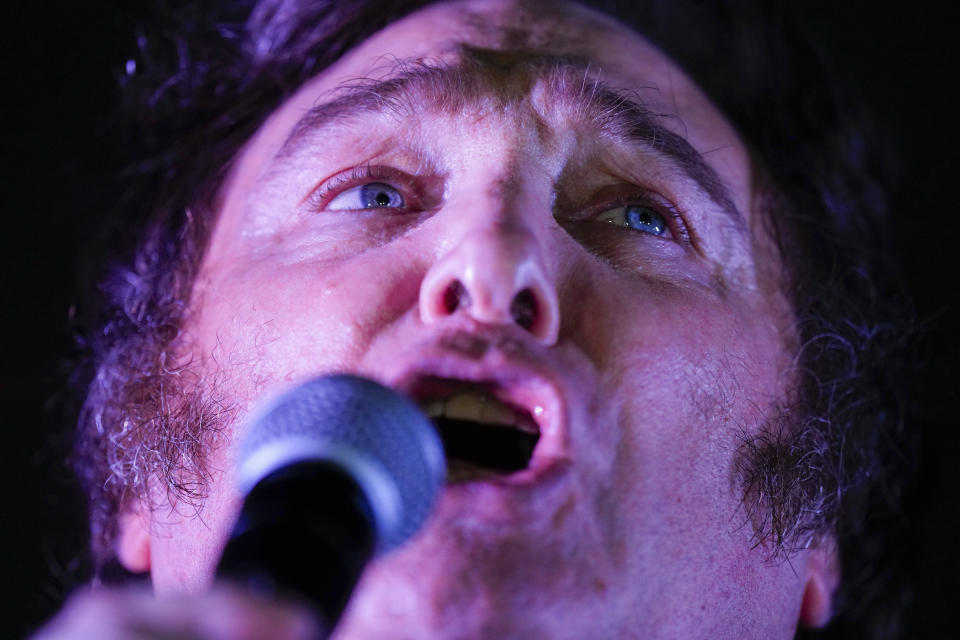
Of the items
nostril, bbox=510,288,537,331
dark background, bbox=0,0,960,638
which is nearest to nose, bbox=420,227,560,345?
nostril, bbox=510,288,537,331

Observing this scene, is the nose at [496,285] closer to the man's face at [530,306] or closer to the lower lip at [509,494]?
the man's face at [530,306]

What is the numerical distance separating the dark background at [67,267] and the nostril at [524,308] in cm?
136

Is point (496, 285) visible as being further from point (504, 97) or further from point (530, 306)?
point (504, 97)

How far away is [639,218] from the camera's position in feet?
5.16

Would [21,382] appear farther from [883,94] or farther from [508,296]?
[883,94]

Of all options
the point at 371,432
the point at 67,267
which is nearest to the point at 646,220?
the point at 371,432

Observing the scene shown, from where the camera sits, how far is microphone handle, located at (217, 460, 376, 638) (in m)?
0.62

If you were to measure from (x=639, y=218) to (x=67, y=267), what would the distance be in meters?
1.46

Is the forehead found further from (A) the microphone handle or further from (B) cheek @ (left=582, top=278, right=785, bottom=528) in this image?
(A) the microphone handle

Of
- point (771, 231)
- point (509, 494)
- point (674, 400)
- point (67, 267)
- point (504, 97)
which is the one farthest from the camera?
point (67, 267)

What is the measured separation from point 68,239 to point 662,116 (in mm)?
1491

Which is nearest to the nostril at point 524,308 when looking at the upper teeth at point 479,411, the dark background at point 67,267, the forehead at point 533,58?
the upper teeth at point 479,411

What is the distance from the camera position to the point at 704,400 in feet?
4.42

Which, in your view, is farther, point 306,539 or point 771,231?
point 771,231
